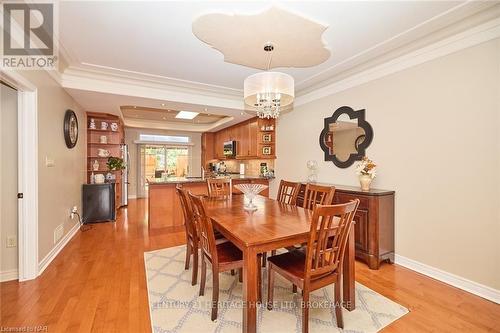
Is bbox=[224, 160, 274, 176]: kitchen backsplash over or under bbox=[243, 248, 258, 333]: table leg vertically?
over

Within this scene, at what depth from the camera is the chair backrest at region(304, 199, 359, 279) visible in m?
1.49

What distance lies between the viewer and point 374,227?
2.70 meters

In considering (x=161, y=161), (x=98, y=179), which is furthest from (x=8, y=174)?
(x=161, y=161)

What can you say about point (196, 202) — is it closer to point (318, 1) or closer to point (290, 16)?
point (290, 16)

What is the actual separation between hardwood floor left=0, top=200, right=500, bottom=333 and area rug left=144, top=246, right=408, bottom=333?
0.10m

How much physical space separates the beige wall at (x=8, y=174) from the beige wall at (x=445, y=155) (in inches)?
171

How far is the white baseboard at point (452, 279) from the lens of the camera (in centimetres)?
209

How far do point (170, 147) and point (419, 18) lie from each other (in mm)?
8045

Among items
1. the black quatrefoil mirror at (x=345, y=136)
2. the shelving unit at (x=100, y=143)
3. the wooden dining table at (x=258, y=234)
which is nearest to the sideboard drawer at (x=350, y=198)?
the black quatrefoil mirror at (x=345, y=136)

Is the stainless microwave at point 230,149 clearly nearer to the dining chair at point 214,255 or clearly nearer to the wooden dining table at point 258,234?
the wooden dining table at point 258,234

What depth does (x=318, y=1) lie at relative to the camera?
75.5 inches

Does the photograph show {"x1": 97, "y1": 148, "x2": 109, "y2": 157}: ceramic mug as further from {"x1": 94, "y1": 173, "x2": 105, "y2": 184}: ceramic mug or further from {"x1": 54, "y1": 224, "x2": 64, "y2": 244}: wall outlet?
{"x1": 54, "y1": 224, "x2": 64, "y2": 244}: wall outlet

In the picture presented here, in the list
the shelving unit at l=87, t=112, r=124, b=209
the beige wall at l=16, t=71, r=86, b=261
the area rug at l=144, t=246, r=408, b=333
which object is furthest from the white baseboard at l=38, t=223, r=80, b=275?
the shelving unit at l=87, t=112, r=124, b=209

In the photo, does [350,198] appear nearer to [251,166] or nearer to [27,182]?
[251,166]
